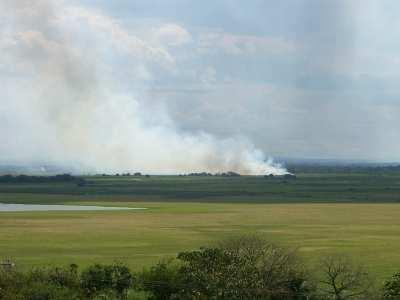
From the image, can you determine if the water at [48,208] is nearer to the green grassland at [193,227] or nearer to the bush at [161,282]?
the green grassland at [193,227]

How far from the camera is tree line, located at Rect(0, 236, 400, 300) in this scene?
125 feet

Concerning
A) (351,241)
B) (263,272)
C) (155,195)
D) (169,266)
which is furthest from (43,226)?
(155,195)

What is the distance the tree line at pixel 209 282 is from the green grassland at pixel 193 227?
378 inches

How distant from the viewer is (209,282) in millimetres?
38531

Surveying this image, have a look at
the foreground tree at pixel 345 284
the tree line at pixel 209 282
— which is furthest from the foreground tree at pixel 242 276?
the foreground tree at pixel 345 284

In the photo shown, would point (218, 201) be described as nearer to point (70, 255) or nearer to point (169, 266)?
point (70, 255)

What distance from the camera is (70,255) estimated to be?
190ft

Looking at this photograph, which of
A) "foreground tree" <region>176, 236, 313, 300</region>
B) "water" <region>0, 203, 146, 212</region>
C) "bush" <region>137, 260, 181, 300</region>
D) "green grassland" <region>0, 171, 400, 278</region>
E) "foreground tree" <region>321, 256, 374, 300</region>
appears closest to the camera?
"foreground tree" <region>176, 236, 313, 300</region>

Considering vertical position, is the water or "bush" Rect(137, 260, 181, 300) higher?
the water

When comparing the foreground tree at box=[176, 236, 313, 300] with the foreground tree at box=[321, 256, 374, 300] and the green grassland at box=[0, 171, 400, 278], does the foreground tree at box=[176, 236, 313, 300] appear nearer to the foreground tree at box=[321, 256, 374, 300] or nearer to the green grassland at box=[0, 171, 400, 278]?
the foreground tree at box=[321, 256, 374, 300]

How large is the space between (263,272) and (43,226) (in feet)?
134

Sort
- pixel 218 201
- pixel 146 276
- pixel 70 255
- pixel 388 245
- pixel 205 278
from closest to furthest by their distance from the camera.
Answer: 1. pixel 205 278
2. pixel 146 276
3. pixel 70 255
4. pixel 388 245
5. pixel 218 201

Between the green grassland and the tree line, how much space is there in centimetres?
961

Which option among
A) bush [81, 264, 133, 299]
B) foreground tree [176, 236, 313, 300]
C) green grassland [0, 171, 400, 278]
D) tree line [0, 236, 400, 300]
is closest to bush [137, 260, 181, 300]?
tree line [0, 236, 400, 300]
